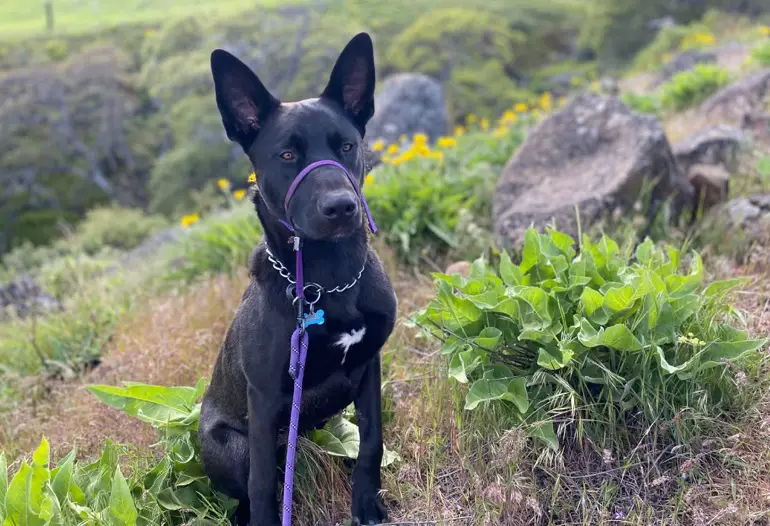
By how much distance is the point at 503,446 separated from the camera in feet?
7.72

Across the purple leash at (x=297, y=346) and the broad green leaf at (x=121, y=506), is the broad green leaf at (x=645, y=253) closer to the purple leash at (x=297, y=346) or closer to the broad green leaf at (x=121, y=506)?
the purple leash at (x=297, y=346)

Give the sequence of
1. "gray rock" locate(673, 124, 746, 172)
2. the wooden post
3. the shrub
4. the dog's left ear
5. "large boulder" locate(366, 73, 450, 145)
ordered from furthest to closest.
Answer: the wooden post
"large boulder" locate(366, 73, 450, 145)
"gray rock" locate(673, 124, 746, 172)
the shrub
the dog's left ear

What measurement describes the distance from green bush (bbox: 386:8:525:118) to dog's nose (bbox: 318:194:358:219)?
19454 mm

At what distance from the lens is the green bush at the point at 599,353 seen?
2365mm

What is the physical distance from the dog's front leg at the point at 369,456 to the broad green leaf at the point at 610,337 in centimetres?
75

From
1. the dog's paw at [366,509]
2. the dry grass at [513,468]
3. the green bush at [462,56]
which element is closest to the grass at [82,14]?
the green bush at [462,56]

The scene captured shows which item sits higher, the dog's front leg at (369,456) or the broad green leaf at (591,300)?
the broad green leaf at (591,300)

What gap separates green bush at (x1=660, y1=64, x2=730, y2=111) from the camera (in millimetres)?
8172

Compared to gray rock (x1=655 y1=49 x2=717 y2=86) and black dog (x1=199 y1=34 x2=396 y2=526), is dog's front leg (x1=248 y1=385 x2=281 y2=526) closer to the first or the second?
black dog (x1=199 y1=34 x2=396 y2=526)

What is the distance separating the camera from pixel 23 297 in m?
7.36

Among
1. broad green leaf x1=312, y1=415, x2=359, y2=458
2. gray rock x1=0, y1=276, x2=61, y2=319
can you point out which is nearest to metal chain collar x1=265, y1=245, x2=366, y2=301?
broad green leaf x1=312, y1=415, x2=359, y2=458

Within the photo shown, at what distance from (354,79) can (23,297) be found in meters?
6.35

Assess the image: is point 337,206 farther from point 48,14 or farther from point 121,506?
point 48,14

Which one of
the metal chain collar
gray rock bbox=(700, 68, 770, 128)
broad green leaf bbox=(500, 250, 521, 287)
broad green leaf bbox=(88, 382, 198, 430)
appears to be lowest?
gray rock bbox=(700, 68, 770, 128)
